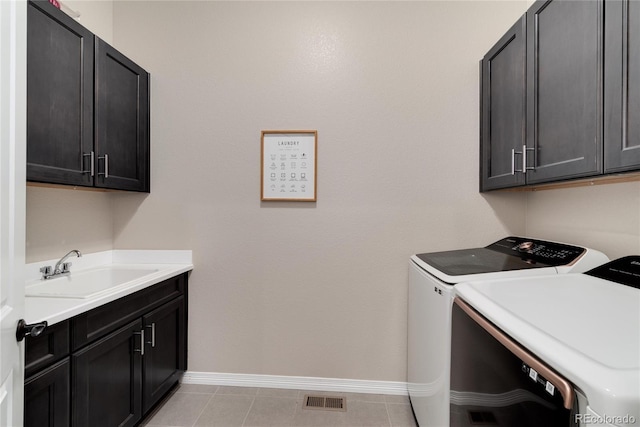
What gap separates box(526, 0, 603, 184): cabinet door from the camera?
3.66 ft

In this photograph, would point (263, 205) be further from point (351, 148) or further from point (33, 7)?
point (33, 7)

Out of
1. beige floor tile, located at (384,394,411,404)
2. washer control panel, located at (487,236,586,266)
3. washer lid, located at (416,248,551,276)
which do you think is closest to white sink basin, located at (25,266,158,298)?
washer lid, located at (416,248,551,276)

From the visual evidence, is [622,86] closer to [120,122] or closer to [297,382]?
[297,382]

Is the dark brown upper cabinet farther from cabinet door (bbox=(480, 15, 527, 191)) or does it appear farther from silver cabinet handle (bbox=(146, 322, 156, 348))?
cabinet door (bbox=(480, 15, 527, 191))

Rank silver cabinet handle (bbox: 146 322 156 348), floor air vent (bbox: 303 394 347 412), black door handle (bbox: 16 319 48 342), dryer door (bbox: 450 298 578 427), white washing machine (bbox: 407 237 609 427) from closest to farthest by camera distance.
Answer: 1. dryer door (bbox: 450 298 578 427)
2. black door handle (bbox: 16 319 48 342)
3. white washing machine (bbox: 407 237 609 427)
4. silver cabinet handle (bbox: 146 322 156 348)
5. floor air vent (bbox: 303 394 347 412)

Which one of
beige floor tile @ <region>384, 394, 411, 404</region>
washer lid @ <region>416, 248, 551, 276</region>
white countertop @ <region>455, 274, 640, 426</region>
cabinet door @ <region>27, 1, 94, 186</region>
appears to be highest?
cabinet door @ <region>27, 1, 94, 186</region>

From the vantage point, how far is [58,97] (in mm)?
1422

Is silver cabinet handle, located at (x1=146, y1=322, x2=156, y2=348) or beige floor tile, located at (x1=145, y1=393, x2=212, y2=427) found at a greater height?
silver cabinet handle, located at (x1=146, y1=322, x2=156, y2=348)

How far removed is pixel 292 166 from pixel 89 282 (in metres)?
1.36

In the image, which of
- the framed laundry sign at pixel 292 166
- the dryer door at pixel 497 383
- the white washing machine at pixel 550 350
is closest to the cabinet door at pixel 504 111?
the white washing machine at pixel 550 350

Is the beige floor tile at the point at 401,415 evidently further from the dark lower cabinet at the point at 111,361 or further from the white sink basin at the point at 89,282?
the white sink basin at the point at 89,282

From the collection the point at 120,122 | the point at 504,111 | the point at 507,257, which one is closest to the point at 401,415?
the point at 507,257

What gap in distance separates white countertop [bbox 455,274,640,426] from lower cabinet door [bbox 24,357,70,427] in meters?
1.50

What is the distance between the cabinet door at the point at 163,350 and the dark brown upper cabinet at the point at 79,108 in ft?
2.64
